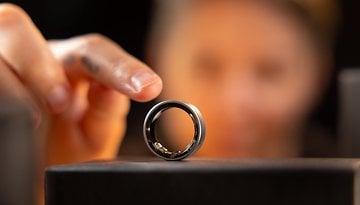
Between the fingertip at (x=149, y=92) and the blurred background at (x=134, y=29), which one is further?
the blurred background at (x=134, y=29)

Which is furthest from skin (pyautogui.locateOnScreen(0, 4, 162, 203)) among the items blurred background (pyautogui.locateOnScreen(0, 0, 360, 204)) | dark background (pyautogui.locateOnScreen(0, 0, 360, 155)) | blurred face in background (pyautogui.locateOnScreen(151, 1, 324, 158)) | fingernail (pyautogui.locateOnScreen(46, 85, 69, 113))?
dark background (pyautogui.locateOnScreen(0, 0, 360, 155))

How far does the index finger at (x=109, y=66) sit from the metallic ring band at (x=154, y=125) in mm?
74

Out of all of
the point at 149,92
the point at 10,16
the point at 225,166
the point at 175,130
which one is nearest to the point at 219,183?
the point at 225,166

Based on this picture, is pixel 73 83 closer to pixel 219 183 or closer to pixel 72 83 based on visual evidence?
pixel 72 83

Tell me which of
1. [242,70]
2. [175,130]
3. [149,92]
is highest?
[149,92]

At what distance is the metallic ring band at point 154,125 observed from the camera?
347 millimetres

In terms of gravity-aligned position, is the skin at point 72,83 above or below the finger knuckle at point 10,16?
below

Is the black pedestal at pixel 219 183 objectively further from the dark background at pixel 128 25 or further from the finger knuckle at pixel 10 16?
the dark background at pixel 128 25

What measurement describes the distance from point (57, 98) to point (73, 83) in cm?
8

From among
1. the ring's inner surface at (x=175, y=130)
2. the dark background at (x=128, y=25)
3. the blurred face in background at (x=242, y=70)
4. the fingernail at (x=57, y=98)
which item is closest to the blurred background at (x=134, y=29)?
the dark background at (x=128, y=25)

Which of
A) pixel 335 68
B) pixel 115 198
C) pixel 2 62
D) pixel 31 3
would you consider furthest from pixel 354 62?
pixel 115 198

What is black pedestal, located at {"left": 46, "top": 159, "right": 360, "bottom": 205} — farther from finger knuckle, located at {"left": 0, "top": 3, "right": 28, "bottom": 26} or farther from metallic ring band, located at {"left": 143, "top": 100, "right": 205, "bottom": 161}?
finger knuckle, located at {"left": 0, "top": 3, "right": 28, "bottom": 26}

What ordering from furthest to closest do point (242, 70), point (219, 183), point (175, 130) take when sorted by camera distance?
Answer: point (175, 130) → point (242, 70) → point (219, 183)

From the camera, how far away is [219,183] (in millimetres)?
295
